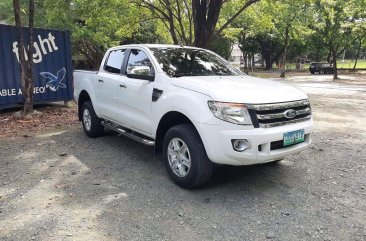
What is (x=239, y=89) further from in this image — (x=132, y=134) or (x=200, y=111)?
(x=132, y=134)

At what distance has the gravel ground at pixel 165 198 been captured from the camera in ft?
11.8

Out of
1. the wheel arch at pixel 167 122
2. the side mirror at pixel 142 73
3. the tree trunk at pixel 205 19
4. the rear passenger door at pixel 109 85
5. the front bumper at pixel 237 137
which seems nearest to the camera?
the front bumper at pixel 237 137

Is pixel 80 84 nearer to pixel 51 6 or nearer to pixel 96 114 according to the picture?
pixel 96 114

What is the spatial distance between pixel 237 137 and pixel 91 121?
3897mm

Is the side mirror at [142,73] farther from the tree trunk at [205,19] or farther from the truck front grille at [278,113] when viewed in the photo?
the tree trunk at [205,19]

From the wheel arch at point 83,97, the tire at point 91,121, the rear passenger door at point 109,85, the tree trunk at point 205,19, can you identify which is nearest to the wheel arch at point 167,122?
the rear passenger door at point 109,85

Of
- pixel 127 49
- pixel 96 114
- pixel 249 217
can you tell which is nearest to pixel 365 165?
pixel 249 217

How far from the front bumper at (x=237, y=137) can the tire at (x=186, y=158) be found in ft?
0.49

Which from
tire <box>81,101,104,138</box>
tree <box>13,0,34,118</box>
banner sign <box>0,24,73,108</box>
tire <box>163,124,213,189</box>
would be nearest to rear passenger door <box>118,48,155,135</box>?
tire <box>163,124,213,189</box>

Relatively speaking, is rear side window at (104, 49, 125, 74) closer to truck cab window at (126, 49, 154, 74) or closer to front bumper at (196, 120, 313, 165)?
truck cab window at (126, 49, 154, 74)

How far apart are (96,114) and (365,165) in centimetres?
459

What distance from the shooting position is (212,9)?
438 inches

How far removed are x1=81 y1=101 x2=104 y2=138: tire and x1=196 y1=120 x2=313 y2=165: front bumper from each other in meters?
3.35

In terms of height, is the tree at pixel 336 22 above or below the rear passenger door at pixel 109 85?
above
